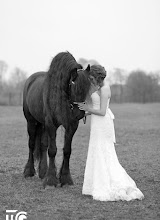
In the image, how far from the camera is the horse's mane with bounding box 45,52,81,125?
613 centimetres

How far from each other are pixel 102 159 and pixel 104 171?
204mm

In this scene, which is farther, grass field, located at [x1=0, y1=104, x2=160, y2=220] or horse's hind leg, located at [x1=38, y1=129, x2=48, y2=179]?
horse's hind leg, located at [x1=38, y1=129, x2=48, y2=179]

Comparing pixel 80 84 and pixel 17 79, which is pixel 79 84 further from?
pixel 17 79

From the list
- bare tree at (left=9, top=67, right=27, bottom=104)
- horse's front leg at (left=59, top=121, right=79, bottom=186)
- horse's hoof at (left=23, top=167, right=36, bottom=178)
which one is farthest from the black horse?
bare tree at (left=9, top=67, right=27, bottom=104)

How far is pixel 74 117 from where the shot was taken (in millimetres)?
6195

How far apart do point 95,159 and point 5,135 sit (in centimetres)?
944

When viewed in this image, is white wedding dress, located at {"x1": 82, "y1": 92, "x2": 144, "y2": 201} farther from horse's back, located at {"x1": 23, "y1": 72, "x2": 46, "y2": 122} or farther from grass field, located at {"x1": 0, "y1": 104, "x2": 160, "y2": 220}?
horse's back, located at {"x1": 23, "y1": 72, "x2": 46, "y2": 122}

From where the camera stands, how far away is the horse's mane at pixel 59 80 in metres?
6.13

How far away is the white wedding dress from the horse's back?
1325 millimetres

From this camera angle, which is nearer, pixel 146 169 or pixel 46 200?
pixel 46 200

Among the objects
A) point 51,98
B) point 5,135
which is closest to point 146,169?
point 51,98

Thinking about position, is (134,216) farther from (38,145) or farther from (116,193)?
(38,145)

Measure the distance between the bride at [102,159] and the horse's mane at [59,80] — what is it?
1.18ft

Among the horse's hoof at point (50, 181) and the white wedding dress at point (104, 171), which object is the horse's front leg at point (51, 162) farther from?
the white wedding dress at point (104, 171)
